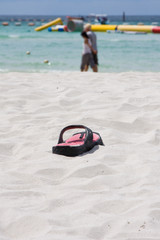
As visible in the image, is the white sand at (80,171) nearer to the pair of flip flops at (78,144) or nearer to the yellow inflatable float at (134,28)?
the pair of flip flops at (78,144)

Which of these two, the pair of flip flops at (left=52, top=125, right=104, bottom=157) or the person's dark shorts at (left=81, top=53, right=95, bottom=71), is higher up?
the pair of flip flops at (left=52, top=125, right=104, bottom=157)

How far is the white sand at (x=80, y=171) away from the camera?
201 centimetres

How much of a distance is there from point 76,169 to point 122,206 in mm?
595

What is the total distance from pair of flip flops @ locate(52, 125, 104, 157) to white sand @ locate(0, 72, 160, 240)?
0.19 ft

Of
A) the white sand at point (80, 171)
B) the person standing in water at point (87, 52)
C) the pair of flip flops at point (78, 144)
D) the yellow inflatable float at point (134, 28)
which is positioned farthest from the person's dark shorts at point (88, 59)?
the yellow inflatable float at point (134, 28)

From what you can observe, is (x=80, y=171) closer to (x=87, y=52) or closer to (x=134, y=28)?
(x=87, y=52)

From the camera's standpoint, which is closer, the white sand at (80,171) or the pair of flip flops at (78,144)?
the white sand at (80,171)

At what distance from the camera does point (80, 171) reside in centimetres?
272

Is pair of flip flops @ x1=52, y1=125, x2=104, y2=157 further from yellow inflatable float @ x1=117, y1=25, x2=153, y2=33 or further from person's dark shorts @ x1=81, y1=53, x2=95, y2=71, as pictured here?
yellow inflatable float @ x1=117, y1=25, x2=153, y2=33

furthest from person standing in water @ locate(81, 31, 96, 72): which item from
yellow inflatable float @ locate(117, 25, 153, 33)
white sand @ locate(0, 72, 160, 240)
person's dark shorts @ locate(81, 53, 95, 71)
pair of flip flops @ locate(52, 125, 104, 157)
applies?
yellow inflatable float @ locate(117, 25, 153, 33)

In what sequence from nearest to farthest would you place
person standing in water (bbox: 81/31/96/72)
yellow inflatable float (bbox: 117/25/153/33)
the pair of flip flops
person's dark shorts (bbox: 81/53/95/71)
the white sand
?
1. the white sand
2. the pair of flip flops
3. person standing in water (bbox: 81/31/96/72)
4. person's dark shorts (bbox: 81/53/95/71)
5. yellow inflatable float (bbox: 117/25/153/33)

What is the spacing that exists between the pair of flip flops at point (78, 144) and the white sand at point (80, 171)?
6cm

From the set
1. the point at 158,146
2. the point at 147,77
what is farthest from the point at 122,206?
the point at 147,77

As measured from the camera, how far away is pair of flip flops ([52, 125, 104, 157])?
306 centimetres
